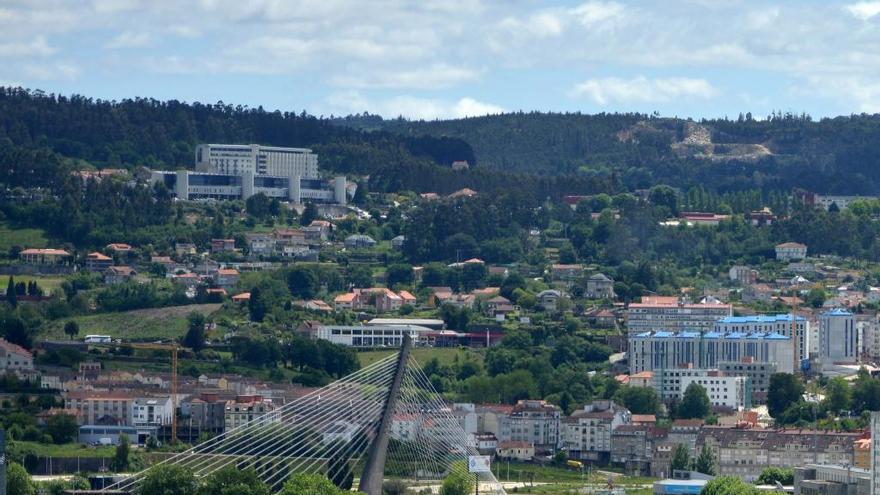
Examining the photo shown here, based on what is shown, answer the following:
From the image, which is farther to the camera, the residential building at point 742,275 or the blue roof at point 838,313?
the residential building at point 742,275

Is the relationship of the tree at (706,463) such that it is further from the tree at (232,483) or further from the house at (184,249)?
the house at (184,249)

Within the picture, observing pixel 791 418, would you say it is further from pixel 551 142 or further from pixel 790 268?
pixel 551 142

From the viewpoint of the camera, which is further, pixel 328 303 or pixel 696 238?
pixel 696 238

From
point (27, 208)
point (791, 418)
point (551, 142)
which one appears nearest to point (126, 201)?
point (27, 208)

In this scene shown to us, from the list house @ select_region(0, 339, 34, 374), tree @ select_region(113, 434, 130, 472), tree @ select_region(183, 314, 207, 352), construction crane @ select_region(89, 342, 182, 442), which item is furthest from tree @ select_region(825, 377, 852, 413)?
house @ select_region(0, 339, 34, 374)

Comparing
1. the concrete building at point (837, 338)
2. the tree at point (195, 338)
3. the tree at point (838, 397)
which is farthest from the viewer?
the concrete building at point (837, 338)

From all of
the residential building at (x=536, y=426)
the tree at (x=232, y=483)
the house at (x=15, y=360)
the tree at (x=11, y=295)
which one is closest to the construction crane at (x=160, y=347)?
the house at (x=15, y=360)

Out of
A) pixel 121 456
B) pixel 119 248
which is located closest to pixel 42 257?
pixel 119 248
